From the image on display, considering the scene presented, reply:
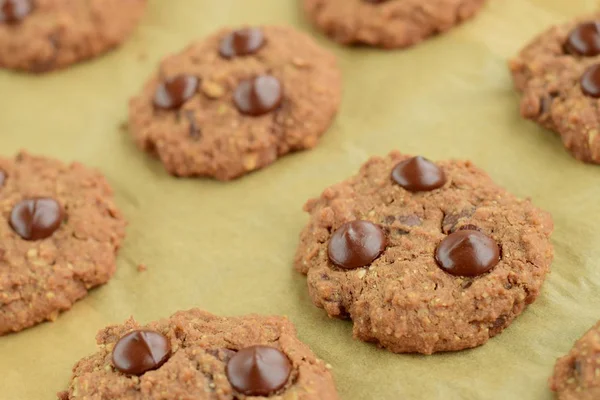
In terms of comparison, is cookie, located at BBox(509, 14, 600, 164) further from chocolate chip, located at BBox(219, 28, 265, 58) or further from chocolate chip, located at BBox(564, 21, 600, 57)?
chocolate chip, located at BBox(219, 28, 265, 58)

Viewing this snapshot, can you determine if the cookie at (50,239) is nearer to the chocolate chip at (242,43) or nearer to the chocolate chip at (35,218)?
the chocolate chip at (35,218)

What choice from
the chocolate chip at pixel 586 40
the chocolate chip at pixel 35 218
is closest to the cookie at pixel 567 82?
the chocolate chip at pixel 586 40

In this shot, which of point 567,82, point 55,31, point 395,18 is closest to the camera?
point 567,82

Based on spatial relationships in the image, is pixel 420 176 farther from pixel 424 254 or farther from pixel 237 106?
pixel 237 106

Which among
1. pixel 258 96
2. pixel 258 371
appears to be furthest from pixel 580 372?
pixel 258 96

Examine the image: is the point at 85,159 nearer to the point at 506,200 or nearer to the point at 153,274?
the point at 153,274

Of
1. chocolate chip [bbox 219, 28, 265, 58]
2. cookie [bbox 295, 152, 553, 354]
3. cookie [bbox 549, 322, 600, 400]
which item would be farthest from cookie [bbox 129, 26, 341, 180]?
cookie [bbox 549, 322, 600, 400]
